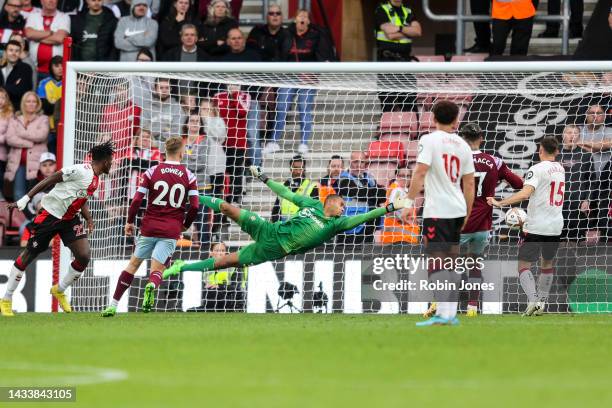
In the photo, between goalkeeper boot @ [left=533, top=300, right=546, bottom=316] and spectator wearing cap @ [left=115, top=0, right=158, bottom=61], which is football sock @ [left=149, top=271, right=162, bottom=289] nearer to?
goalkeeper boot @ [left=533, top=300, right=546, bottom=316]

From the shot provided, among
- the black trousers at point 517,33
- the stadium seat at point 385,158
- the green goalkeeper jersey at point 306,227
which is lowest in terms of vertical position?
the green goalkeeper jersey at point 306,227

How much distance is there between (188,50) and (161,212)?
5.63 meters

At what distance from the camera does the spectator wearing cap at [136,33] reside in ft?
62.5

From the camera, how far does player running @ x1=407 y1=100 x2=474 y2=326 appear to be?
10.7 m

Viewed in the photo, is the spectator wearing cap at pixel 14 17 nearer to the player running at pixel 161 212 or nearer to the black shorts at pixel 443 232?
the player running at pixel 161 212

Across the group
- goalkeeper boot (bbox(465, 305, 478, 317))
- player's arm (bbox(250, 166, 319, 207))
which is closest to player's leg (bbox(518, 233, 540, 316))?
goalkeeper boot (bbox(465, 305, 478, 317))

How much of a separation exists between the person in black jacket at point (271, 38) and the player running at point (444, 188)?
8321mm

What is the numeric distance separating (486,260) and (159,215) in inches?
163

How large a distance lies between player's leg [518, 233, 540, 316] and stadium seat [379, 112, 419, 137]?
132 inches

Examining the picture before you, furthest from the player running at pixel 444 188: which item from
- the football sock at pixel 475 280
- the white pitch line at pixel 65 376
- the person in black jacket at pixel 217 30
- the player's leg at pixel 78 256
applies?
the person in black jacket at pixel 217 30

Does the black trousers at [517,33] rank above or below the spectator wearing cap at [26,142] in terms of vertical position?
above

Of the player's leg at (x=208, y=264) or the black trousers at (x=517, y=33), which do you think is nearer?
the player's leg at (x=208, y=264)

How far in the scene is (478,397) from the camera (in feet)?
21.6

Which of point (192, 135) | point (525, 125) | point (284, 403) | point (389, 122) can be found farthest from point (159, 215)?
point (284, 403)
